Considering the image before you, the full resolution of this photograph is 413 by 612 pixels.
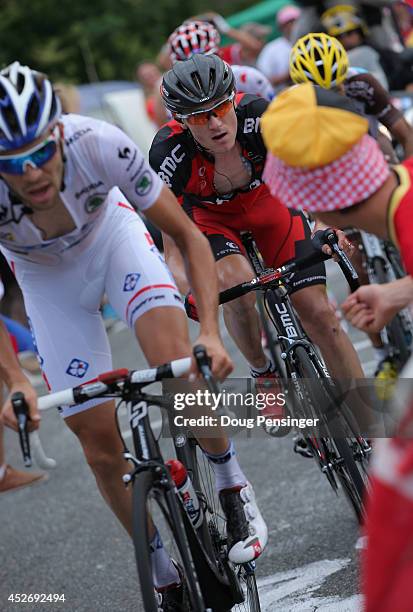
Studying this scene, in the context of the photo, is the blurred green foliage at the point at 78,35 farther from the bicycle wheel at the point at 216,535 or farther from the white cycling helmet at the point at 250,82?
the bicycle wheel at the point at 216,535

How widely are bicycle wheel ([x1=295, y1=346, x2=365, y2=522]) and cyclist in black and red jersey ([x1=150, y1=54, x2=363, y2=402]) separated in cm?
41

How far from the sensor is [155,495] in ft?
12.9

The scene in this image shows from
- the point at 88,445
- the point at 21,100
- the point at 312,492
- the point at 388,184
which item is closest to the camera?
the point at 388,184

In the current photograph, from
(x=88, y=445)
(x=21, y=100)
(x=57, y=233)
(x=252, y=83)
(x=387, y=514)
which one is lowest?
(x=387, y=514)

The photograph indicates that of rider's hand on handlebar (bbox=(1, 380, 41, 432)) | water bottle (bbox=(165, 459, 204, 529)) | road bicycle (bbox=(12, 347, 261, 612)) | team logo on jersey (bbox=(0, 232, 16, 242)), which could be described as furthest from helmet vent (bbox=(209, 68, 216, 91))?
rider's hand on handlebar (bbox=(1, 380, 41, 432))

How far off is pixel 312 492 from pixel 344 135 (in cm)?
360

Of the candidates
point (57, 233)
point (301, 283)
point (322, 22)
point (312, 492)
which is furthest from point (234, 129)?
point (322, 22)

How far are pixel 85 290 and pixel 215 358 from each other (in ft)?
3.56

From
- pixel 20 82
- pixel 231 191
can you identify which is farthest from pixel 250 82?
pixel 20 82

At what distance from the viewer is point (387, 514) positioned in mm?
2541

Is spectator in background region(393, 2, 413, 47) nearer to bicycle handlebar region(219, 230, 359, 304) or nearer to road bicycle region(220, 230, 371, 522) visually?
road bicycle region(220, 230, 371, 522)

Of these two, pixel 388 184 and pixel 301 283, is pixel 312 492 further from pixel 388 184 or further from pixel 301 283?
pixel 388 184

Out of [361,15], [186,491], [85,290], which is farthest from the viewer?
[361,15]

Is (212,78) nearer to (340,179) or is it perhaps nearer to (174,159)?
(174,159)
